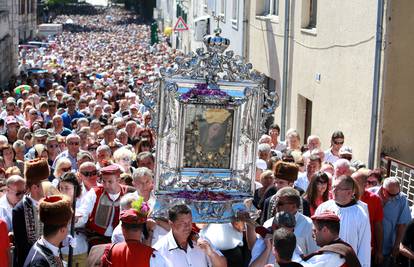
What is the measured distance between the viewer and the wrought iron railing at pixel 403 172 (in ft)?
36.9

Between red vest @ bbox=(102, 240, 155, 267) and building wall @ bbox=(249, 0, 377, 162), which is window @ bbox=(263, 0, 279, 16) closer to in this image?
building wall @ bbox=(249, 0, 377, 162)

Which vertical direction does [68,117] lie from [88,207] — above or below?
below

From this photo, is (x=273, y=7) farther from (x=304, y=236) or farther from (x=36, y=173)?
(x=304, y=236)

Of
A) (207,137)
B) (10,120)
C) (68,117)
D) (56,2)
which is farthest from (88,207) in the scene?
(56,2)

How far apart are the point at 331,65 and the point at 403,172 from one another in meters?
3.90

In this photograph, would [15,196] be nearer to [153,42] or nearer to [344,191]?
[344,191]

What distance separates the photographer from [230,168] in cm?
817

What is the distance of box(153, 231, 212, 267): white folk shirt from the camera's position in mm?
6605

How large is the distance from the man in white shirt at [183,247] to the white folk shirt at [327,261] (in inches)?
30.7

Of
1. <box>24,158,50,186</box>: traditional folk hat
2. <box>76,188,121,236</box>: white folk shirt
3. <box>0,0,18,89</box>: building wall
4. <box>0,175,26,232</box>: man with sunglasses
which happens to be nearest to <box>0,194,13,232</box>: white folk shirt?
<box>0,175,26,232</box>: man with sunglasses

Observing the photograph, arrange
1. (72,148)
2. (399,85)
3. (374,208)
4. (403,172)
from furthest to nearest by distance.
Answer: (399,85)
(72,148)
(403,172)
(374,208)

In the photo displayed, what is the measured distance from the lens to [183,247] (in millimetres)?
6652

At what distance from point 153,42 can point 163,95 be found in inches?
1933

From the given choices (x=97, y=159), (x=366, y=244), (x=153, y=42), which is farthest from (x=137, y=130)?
(x=153, y=42)
